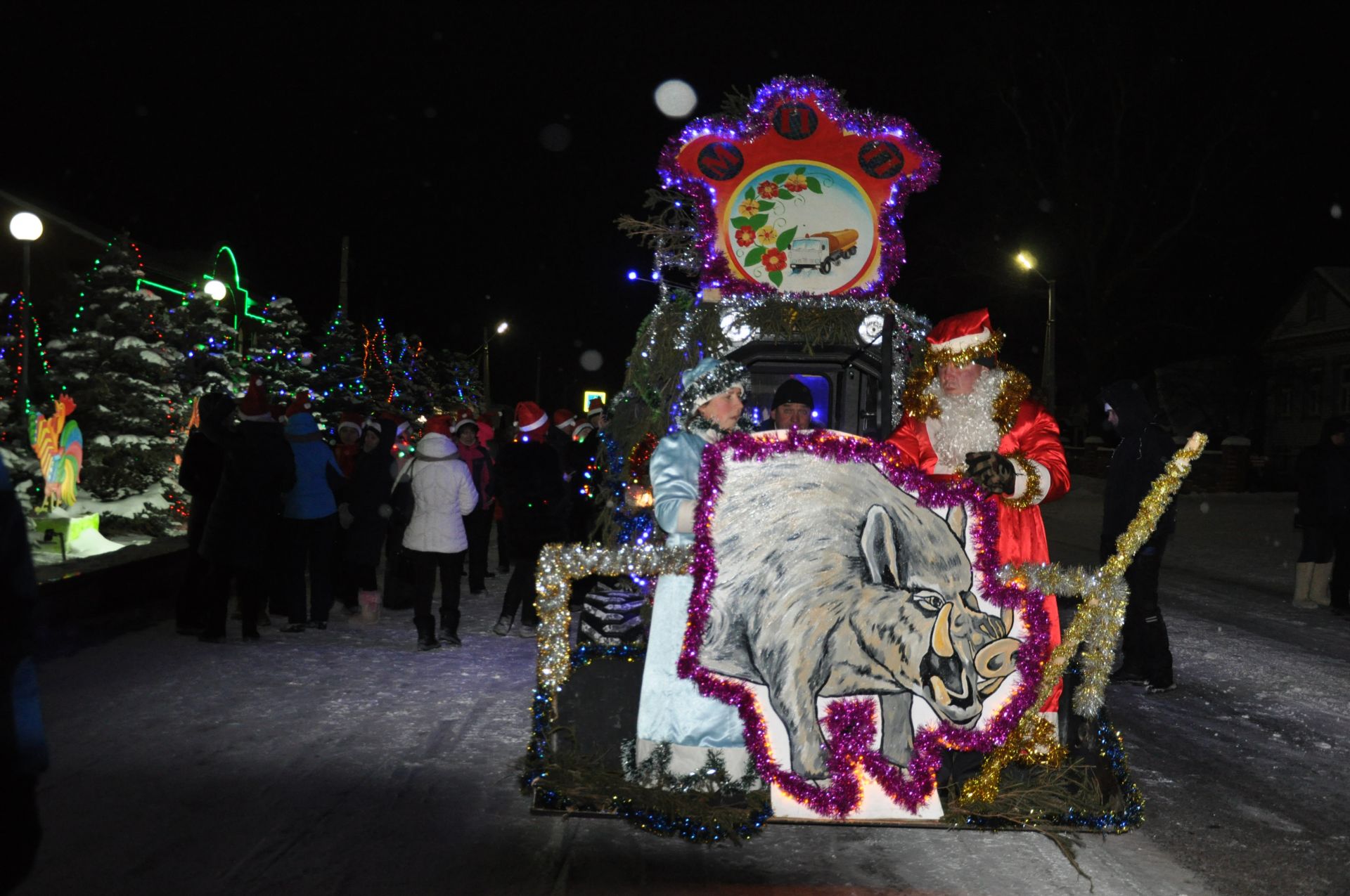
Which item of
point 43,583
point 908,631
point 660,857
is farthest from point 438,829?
point 43,583

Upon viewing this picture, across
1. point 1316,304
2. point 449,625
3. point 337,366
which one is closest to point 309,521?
point 449,625

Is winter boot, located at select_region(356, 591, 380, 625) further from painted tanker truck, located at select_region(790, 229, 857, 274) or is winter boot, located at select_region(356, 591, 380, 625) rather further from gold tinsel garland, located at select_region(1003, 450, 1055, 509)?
gold tinsel garland, located at select_region(1003, 450, 1055, 509)

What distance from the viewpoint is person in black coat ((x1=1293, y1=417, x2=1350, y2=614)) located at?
1046 cm

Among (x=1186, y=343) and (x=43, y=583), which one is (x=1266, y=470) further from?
(x=43, y=583)

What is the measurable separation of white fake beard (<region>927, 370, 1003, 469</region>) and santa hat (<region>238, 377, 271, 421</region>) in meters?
5.59

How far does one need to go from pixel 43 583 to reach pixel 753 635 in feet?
21.5

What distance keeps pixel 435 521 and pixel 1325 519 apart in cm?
834

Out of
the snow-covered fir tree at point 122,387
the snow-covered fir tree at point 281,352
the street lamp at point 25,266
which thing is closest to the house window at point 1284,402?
the snow-covered fir tree at point 281,352

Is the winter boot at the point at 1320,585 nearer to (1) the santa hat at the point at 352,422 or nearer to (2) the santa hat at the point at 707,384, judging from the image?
(2) the santa hat at the point at 707,384

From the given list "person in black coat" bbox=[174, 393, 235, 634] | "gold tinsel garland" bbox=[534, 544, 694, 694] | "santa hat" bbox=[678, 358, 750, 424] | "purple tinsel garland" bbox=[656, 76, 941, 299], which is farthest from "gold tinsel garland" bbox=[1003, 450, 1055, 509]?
"person in black coat" bbox=[174, 393, 235, 634]

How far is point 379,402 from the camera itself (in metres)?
33.1

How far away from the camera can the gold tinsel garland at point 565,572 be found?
13.8 ft

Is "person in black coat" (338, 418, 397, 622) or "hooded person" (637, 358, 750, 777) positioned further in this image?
"person in black coat" (338, 418, 397, 622)

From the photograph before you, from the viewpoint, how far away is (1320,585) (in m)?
11.2
